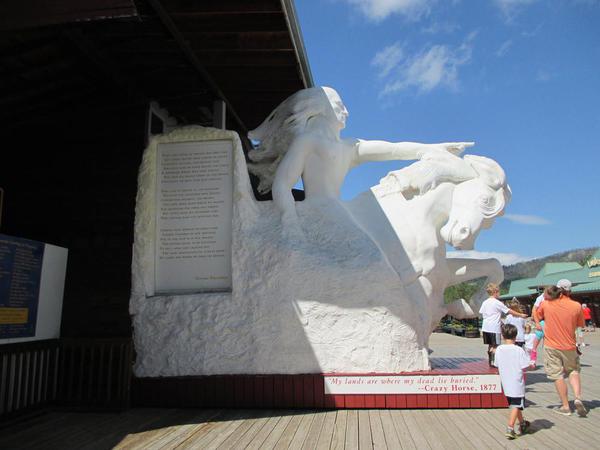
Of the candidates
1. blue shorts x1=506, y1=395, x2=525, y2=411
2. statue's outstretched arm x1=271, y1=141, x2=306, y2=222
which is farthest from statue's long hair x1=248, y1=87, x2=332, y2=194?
blue shorts x1=506, y1=395, x2=525, y2=411

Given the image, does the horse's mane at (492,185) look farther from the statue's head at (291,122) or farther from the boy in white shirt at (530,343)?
the boy in white shirt at (530,343)

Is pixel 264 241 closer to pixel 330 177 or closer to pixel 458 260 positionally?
pixel 330 177

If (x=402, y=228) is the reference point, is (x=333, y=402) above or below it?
below

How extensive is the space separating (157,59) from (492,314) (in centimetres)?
502

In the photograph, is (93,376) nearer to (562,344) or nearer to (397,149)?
(397,149)

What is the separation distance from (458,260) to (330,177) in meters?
1.80

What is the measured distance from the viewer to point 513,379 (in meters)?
3.40

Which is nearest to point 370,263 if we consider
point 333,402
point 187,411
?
point 333,402

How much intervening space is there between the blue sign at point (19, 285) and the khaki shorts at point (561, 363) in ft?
16.7

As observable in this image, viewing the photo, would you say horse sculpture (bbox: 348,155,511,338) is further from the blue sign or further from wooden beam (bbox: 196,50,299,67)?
the blue sign

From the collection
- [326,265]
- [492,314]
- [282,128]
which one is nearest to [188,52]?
[282,128]

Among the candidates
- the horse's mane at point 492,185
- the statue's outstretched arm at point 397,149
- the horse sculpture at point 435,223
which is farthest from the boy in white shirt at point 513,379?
the statue's outstretched arm at point 397,149

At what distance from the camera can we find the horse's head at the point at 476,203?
15.5 ft

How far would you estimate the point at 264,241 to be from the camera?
464 cm
